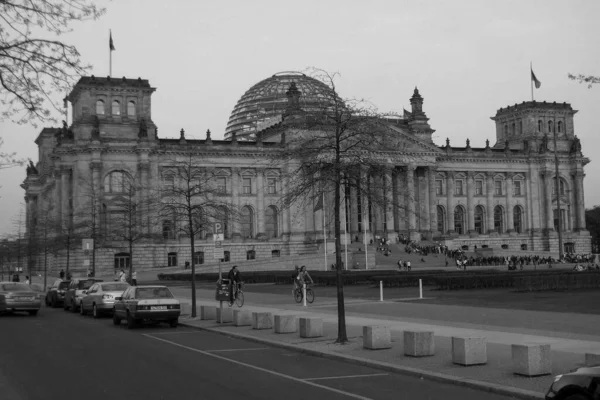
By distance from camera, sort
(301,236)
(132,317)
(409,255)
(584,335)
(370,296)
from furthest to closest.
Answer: (301,236), (409,255), (370,296), (132,317), (584,335)

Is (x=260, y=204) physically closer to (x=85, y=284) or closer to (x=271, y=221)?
(x=271, y=221)

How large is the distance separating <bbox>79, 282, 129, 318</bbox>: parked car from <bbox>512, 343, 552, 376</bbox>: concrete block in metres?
22.3

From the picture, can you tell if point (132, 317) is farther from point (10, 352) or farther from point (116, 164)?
point (116, 164)

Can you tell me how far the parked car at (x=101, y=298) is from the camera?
1344 inches

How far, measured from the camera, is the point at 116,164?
316 feet

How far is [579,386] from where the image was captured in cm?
904

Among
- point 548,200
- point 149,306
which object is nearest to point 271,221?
point 548,200

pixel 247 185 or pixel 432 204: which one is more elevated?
pixel 247 185

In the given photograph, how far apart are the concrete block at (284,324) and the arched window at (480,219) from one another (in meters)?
96.4

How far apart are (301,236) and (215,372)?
283 feet

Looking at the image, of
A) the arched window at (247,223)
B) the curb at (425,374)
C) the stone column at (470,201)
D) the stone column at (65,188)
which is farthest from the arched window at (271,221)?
the curb at (425,374)

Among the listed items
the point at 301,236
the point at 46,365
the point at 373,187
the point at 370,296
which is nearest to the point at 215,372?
the point at 46,365

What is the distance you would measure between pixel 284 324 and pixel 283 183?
3245 inches

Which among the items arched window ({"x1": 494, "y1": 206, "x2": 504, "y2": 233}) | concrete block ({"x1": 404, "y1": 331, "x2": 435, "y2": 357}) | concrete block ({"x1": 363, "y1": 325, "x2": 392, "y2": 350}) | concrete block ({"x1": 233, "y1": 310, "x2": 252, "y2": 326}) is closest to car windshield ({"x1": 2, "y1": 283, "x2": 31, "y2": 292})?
concrete block ({"x1": 233, "y1": 310, "x2": 252, "y2": 326})
